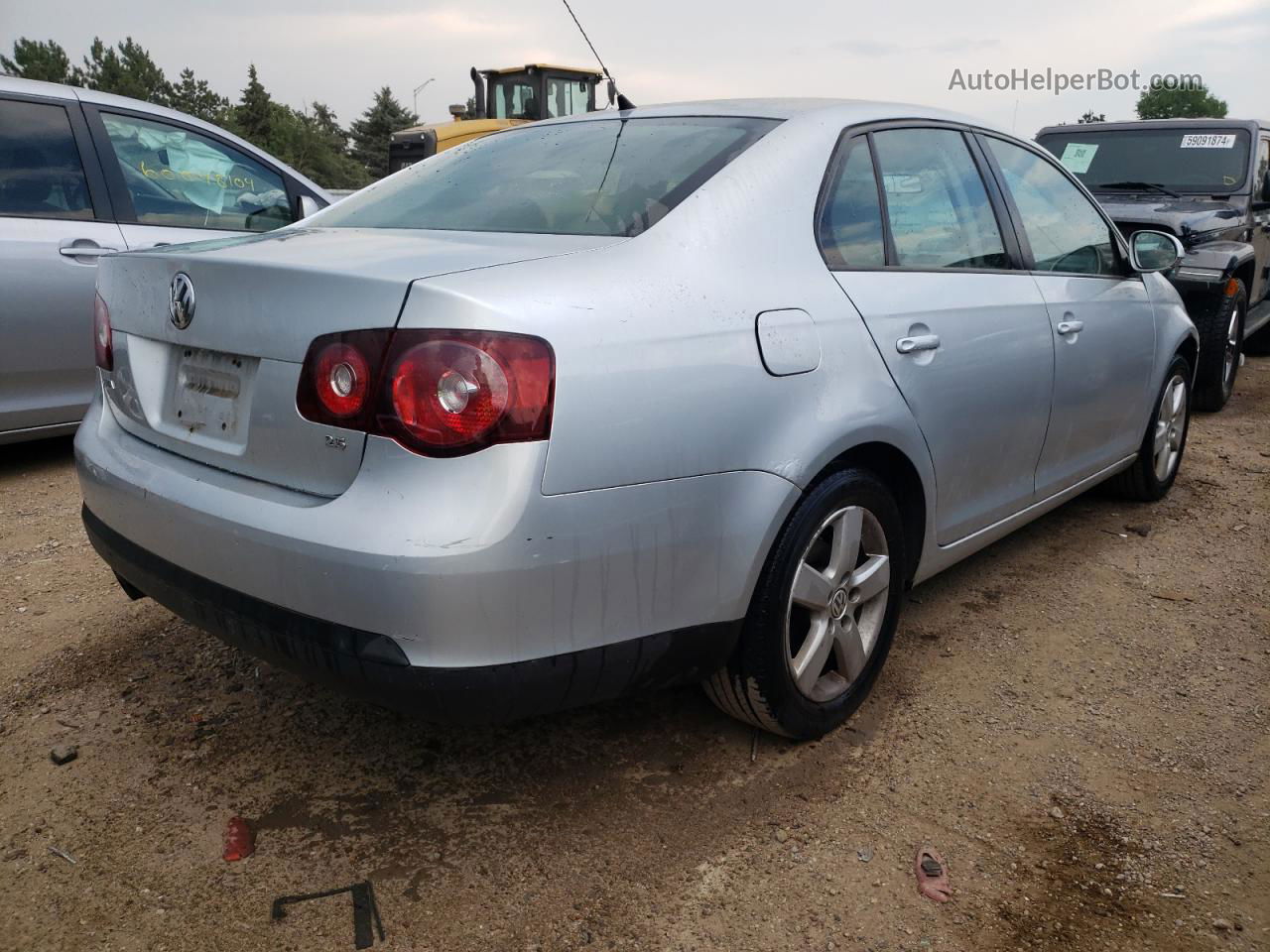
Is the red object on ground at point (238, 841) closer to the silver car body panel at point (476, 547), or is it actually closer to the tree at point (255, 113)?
the silver car body panel at point (476, 547)

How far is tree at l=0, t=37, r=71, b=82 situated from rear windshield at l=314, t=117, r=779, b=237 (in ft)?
262

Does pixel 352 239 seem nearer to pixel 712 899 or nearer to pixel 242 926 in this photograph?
pixel 242 926

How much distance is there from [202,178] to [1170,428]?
465 centimetres

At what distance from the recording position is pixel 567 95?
14.3 m

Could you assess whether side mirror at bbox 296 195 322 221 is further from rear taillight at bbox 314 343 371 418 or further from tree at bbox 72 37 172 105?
tree at bbox 72 37 172 105

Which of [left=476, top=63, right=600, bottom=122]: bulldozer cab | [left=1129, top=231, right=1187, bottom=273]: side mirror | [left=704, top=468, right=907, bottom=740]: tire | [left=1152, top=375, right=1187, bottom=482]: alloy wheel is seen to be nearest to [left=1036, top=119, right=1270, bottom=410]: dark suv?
[left=1152, top=375, right=1187, bottom=482]: alloy wheel

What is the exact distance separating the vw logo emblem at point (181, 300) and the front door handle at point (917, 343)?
1.58 meters

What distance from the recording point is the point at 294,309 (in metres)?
1.87

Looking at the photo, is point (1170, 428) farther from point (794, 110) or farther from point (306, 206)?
point (306, 206)

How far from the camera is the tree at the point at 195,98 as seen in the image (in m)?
74.2

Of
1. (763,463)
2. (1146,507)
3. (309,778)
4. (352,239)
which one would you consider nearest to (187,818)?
(309,778)

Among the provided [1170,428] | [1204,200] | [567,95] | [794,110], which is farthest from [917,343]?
[567,95]

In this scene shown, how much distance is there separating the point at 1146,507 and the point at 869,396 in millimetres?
2783

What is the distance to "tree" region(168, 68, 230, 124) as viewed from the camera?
74.2 m
